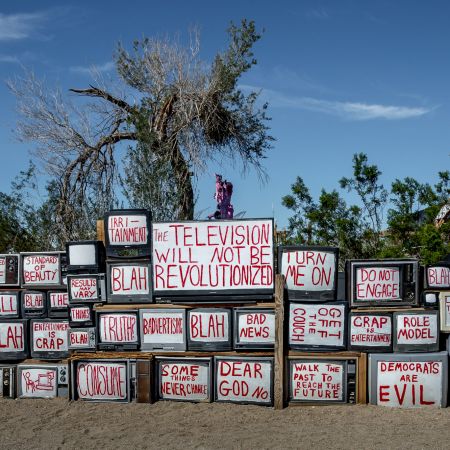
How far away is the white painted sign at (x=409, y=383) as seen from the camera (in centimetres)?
729

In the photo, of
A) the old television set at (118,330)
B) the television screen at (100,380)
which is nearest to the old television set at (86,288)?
the old television set at (118,330)

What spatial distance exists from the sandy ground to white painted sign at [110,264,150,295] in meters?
1.37

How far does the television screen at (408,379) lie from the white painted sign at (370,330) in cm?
16

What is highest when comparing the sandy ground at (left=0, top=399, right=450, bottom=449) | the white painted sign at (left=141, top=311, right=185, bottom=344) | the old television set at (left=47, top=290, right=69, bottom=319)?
the old television set at (left=47, top=290, right=69, bottom=319)

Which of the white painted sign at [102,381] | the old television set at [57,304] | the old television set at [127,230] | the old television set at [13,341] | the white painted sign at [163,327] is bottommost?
the white painted sign at [102,381]

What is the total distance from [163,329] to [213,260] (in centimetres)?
104

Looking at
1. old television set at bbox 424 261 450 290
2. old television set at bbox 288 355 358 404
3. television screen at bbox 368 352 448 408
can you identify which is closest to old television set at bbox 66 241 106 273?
old television set at bbox 288 355 358 404

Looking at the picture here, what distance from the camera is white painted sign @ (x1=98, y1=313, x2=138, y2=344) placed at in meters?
7.84

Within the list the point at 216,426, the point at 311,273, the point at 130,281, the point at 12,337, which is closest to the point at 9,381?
the point at 12,337

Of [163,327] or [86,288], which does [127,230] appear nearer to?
[86,288]

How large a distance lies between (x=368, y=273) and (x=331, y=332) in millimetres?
813

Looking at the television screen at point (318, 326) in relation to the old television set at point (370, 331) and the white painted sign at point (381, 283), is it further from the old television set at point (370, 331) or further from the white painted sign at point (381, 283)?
the white painted sign at point (381, 283)

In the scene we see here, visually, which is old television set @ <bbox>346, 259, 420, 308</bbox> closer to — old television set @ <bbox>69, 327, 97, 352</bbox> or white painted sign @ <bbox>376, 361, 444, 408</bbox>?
white painted sign @ <bbox>376, 361, 444, 408</bbox>

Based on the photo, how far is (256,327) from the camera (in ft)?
24.7
